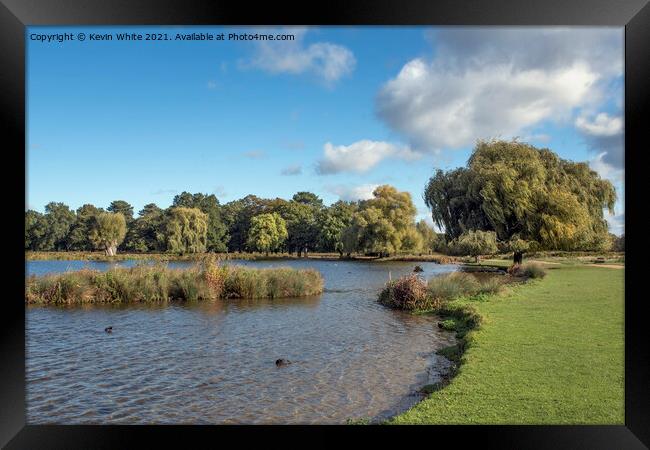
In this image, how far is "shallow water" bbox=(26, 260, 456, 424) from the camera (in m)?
5.21

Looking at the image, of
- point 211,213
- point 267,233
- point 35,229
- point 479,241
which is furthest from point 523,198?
point 35,229

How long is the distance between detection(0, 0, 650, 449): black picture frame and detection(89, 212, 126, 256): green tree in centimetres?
1338

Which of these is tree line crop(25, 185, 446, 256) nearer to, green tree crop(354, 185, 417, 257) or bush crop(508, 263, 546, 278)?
green tree crop(354, 185, 417, 257)

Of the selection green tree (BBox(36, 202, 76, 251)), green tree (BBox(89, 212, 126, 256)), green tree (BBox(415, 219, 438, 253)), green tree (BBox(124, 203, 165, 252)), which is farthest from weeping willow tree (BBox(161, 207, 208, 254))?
green tree (BBox(415, 219, 438, 253))

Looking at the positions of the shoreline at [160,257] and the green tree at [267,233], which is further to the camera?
the green tree at [267,233]

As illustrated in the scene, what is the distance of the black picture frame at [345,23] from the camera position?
4074mm

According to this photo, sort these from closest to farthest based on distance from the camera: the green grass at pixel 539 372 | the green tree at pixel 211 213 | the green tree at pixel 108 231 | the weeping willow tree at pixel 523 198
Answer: the green grass at pixel 539 372 < the green tree at pixel 108 231 < the weeping willow tree at pixel 523 198 < the green tree at pixel 211 213

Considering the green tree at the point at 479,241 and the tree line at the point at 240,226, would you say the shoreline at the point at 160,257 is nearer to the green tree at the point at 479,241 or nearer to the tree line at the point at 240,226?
the tree line at the point at 240,226

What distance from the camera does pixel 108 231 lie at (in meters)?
16.5

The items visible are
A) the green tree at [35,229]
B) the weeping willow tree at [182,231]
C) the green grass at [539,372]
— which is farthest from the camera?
the green tree at [35,229]

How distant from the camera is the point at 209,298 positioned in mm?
14086

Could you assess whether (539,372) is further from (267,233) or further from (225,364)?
(267,233)

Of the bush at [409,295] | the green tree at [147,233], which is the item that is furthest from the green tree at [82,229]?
the bush at [409,295]

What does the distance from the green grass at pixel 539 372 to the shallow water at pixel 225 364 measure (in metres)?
0.63
